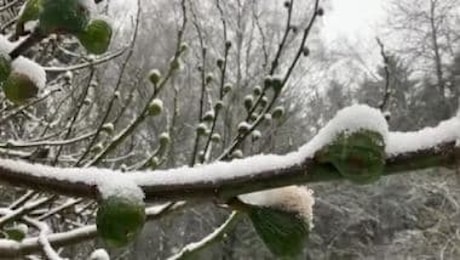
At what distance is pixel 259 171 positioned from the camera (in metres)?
0.68

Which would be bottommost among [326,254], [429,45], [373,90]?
[326,254]

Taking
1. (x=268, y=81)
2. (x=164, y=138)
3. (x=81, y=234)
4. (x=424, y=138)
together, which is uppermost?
(x=268, y=81)

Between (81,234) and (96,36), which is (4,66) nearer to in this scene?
(96,36)

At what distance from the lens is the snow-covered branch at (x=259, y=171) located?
0.61 m

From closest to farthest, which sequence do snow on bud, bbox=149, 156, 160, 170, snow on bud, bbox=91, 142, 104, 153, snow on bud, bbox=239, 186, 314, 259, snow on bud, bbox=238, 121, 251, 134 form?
1. snow on bud, bbox=239, 186, 314, 259
2. snow on bud, bbox=238, 121, 251, 134
3. snow on bud, bbox=149, 156, 160, 170
4. snow on bud, bbox=91, 142, 104, 153

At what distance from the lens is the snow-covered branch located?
2.02 ft

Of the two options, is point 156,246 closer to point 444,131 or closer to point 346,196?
point 346,196

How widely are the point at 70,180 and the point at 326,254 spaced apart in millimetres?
18392

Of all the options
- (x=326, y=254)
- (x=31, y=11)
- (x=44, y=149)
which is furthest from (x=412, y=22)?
(x=31, y=11)

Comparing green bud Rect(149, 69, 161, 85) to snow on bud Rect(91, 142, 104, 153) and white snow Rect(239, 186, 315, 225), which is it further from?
white snow Rect(239, 186, 315, 225)

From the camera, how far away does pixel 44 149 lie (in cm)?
267

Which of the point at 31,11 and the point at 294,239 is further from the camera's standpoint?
the point at 31,11

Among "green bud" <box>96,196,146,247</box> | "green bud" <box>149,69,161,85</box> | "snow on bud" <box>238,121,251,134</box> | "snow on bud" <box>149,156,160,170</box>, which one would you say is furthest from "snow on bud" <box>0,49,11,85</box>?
"snow on bud" <box>149,156,160,170</box>

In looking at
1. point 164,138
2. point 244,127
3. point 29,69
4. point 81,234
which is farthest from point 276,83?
point 29,69
